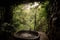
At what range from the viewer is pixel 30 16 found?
23.8ft

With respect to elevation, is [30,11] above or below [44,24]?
above

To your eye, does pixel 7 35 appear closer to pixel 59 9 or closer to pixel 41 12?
pixel 59 9

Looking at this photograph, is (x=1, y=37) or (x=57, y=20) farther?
(x=1, y=37)

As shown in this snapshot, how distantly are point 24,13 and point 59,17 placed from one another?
361 centimetres

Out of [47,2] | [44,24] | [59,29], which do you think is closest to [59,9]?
[59,29]

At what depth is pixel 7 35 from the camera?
4.27 meters

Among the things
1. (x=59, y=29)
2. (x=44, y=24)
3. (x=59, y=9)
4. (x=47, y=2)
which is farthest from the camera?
(x=44, y=24)

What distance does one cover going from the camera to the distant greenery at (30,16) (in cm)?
612

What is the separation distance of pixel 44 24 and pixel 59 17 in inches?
104

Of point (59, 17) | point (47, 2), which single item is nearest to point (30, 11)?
point (47, 2)

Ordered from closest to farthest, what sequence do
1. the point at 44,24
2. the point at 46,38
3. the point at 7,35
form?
1. the point at 7,35
2. the point at 46,38
3. the point at 44,24

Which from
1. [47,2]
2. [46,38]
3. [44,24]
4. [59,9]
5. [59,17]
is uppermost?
[47,2]

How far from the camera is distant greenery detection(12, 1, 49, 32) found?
20.1 feet

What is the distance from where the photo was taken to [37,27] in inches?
254
